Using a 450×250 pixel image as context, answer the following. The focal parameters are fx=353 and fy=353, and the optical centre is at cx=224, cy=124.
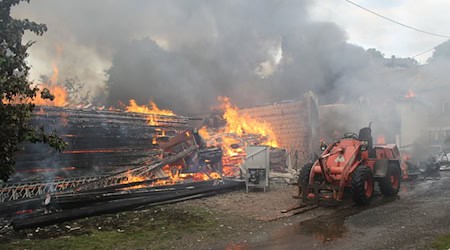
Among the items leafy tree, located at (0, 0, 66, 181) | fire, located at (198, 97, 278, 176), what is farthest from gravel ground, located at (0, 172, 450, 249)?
fire, located at (198, 97, 278, 176)

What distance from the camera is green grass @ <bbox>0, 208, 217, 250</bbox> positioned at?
6.18 metres

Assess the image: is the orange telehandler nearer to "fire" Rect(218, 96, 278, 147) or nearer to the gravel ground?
the gravel ground

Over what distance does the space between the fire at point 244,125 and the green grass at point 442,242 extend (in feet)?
42.5

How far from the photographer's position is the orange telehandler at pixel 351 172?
9070mm

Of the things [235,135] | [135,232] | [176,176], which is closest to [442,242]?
[135,232]

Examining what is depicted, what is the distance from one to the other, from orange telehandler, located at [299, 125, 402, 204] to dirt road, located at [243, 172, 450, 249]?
1.57 ft

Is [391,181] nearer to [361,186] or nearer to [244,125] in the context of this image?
[361,186]

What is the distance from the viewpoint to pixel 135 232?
700 centimetres

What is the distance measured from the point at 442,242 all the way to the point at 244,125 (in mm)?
14939

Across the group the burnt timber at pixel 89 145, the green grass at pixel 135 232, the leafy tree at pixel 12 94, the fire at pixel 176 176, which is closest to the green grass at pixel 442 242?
the green grass at pixel 135 232

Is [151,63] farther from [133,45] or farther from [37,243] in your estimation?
[37,243]

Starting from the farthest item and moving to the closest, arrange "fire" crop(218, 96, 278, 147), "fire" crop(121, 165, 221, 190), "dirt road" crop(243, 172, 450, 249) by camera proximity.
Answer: "fire" crop(218, 96, 278, 147), "fire" crop(121, 165, 221, 190), "dirt road" crop(243, 172, 450, 249)

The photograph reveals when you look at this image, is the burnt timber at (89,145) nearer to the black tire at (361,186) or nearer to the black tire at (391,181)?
the black tire at (361,186)

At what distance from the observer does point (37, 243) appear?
248 inches
